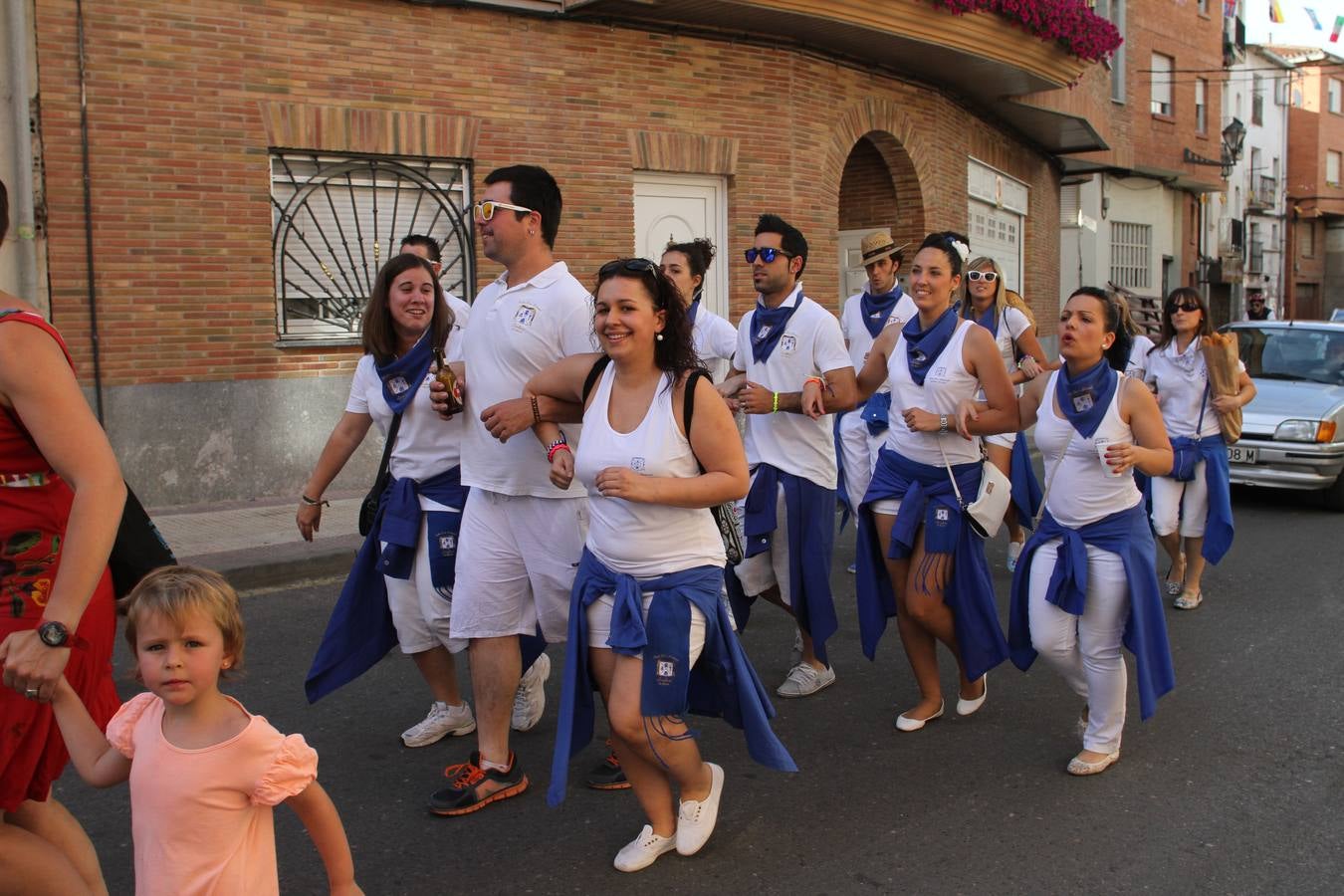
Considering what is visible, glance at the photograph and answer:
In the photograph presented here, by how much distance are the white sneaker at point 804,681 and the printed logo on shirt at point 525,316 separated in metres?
2.26

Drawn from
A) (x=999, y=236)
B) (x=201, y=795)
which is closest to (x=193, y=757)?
(x=201, y=795)

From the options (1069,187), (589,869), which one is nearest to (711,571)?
(589,869)

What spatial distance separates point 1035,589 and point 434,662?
2.33m

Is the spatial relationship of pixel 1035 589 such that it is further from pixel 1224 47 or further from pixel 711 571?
pixel 1224 47

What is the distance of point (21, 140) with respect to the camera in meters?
9.85

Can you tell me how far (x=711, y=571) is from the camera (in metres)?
3.88

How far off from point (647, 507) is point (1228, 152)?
115 feet

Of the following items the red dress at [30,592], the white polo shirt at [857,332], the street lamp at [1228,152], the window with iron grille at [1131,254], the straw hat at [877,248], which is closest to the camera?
the red dress at [30,592]

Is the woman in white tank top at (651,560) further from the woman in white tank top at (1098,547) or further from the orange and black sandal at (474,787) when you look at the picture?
the woman in white tank top at (1098,547)

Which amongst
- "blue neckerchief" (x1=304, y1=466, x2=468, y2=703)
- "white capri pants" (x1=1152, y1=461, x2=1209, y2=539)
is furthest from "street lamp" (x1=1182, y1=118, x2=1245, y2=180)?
"blue neckerchief" (x1=304, y1=466, x2=468, y2=703)

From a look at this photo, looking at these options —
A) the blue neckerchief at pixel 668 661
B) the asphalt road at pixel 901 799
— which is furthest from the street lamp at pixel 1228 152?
the blue neckerchief at pixel 668 661

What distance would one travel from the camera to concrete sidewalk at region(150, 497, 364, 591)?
8195 mm

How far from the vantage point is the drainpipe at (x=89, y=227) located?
10078mm

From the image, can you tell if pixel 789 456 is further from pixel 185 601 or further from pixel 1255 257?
pixel 1255 257
